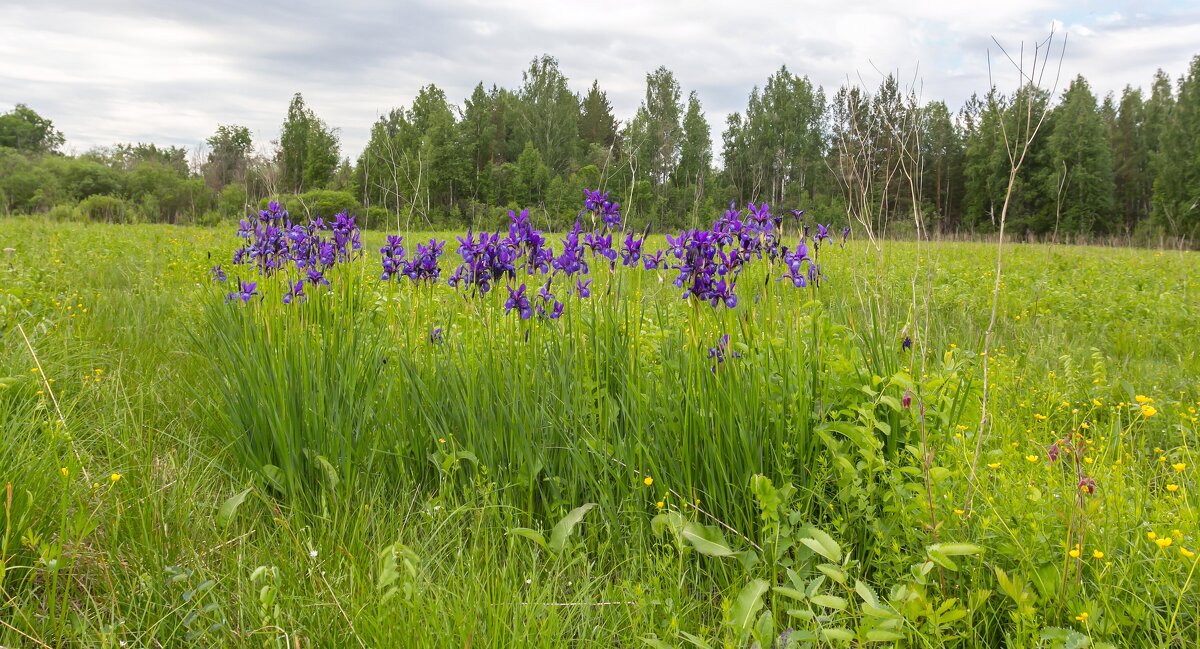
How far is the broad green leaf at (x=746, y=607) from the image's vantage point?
1.70 m

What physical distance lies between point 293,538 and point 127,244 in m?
11.7

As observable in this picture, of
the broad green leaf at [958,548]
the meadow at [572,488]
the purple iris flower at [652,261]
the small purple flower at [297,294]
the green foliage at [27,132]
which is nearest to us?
the broad green leaf at [958,548]

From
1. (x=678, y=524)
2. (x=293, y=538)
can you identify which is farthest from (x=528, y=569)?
(x=293, y=538)

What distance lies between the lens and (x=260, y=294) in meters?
3.69

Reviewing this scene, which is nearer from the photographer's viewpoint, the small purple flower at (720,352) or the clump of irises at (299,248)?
the small purple flower at (720,352)

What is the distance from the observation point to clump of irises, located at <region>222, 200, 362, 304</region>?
343 cm

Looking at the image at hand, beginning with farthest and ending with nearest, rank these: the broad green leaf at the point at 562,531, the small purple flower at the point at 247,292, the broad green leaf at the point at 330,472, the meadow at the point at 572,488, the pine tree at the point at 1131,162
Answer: the pine tree at the point at 1131,162
the small purple flower at the point at 247,292
the broad green leaf at the point at 330,472
the broad green leaf at the point at 562,531
the meadow at the point at 572,488

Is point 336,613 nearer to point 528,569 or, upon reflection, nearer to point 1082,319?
point 528,569

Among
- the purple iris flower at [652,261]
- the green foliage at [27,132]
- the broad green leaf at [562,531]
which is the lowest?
the broad green leaf at [562,531]

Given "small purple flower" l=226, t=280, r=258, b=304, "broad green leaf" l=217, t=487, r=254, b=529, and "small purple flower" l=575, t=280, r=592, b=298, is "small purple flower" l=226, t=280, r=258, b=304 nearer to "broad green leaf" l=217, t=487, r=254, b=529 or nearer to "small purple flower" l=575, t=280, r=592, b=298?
"broad green leaf" l=217, t=487, r=254, b=529

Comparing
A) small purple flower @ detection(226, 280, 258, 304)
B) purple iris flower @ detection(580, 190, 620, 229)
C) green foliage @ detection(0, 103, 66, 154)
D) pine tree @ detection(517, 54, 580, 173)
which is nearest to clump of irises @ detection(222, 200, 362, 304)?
small purple flower @ detection(226, 280, 258, 304)

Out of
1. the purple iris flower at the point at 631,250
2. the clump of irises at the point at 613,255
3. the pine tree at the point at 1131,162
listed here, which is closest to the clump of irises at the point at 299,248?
the clump of irises at the point at 613,255

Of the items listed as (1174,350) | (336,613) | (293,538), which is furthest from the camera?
(1174,350)

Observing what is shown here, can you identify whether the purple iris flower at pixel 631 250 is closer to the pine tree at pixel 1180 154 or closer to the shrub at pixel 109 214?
the shrub at pixel 109 214
